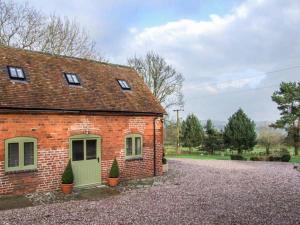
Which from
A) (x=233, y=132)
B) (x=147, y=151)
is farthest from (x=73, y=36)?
(x=233, y=132)

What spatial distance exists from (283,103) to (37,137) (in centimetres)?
3586

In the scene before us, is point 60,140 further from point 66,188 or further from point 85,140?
point 66,188

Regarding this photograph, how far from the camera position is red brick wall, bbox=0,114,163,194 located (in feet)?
40.3

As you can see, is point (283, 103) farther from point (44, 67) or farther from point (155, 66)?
point (44, 67)

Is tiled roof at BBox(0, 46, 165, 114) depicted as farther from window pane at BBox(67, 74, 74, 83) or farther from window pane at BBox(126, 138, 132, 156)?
window pane at BBox(126, 138, 132, 156)

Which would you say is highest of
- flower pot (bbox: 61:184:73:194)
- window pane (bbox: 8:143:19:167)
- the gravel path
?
window pane (bbox: 8:143:19:167)

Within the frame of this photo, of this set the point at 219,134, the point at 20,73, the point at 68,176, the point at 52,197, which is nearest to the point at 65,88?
the point at 20,73

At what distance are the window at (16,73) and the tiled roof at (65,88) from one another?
0.16 meters

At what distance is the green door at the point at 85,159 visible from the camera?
14062 mm

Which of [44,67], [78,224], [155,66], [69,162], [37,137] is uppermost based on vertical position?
[155,66]

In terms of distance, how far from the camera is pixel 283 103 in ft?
136

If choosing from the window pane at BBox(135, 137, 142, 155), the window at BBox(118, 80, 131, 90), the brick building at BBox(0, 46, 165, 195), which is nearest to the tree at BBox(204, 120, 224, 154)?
the brick building at BBox(0, 46, 165, 195)

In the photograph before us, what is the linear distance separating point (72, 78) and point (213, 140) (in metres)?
31.6

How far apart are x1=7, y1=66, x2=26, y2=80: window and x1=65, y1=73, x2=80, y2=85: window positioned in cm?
214
